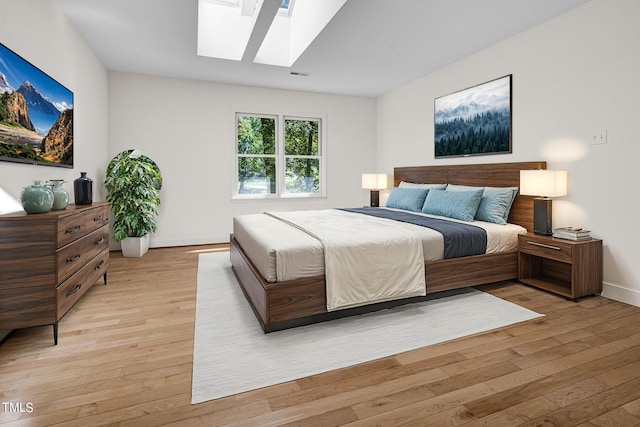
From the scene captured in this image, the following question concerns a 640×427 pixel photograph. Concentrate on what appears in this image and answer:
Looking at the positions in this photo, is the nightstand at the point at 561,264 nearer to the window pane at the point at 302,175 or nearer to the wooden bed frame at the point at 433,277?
the wooden bed frame at the point at 433,277

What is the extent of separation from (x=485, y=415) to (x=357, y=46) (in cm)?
377

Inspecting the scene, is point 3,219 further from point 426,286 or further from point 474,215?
point 474,215

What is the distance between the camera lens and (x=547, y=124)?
11.1 feet

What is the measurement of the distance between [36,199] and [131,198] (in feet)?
7.97

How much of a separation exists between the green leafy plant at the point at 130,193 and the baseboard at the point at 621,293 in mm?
5159

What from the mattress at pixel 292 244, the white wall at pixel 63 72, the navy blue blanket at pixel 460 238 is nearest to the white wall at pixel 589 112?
the mattress at pixel 292 244

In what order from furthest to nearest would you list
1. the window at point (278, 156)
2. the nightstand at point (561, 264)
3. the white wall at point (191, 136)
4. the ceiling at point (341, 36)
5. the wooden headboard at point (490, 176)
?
the window at point (278, 156) → the white wall at point (191, 136) → the wooden headboard at point (490, 176) → the ceiling at point (341, 36) → the nightstand at point (561, 264)

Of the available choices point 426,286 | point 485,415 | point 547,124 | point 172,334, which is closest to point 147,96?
point 172,334

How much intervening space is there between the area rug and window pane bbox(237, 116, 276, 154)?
10.7 feet

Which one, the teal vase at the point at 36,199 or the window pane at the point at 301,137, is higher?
the window pane at the point at 301,137

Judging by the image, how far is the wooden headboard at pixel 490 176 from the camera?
3.53m

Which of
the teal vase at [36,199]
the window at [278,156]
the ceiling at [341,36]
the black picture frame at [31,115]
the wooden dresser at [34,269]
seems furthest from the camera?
the window at [278,156]

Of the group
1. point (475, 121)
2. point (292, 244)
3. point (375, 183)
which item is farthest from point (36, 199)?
point (375, 183)

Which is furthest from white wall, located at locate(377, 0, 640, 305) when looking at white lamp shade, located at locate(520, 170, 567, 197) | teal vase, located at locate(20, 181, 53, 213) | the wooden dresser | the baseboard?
teal vase, located at locate(20, 181, 53, 213)
